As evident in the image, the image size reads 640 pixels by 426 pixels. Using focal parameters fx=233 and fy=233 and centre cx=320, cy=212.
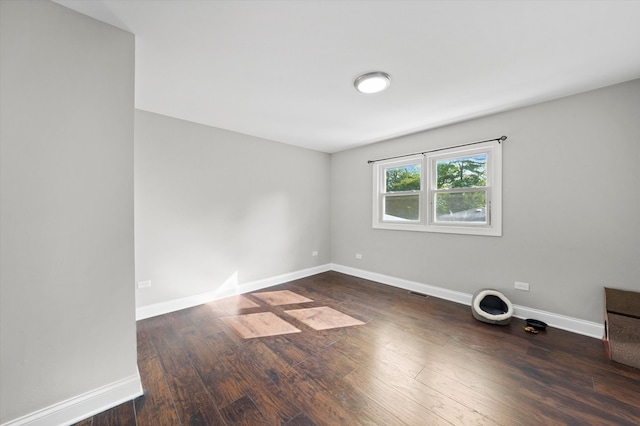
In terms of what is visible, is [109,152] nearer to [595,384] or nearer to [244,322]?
[244,322]

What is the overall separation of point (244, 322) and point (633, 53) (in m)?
4.29

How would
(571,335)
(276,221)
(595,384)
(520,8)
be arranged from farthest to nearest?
(276,221) < (571,335) < (595,384) < (520,8)

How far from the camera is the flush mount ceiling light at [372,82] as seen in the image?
210 cm

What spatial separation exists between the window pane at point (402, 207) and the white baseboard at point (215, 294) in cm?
186

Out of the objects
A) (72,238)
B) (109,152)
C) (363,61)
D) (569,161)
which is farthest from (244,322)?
(569,161)

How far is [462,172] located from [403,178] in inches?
35.9

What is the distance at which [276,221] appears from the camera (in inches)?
164

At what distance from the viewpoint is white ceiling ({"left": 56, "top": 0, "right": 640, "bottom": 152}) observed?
1.44m

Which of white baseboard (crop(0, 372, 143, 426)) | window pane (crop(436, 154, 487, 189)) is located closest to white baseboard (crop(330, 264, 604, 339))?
window pane (crop(436, 154, 487, 189))

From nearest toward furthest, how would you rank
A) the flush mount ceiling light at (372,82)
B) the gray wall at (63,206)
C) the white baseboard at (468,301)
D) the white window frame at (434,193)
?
the gray wall at (63,206)
the flush mount ceiling light at (372,82)
the white baseboard at (468,301)
the white window frame at (434,193)

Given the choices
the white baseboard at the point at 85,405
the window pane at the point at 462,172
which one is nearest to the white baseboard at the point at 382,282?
the white baseboard at the point at 85,405

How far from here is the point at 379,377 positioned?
1.83 m

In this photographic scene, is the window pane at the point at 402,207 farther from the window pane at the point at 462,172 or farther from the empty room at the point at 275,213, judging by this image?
the window pane at the point at 462,172

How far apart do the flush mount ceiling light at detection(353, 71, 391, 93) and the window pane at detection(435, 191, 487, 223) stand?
200 centimetres
